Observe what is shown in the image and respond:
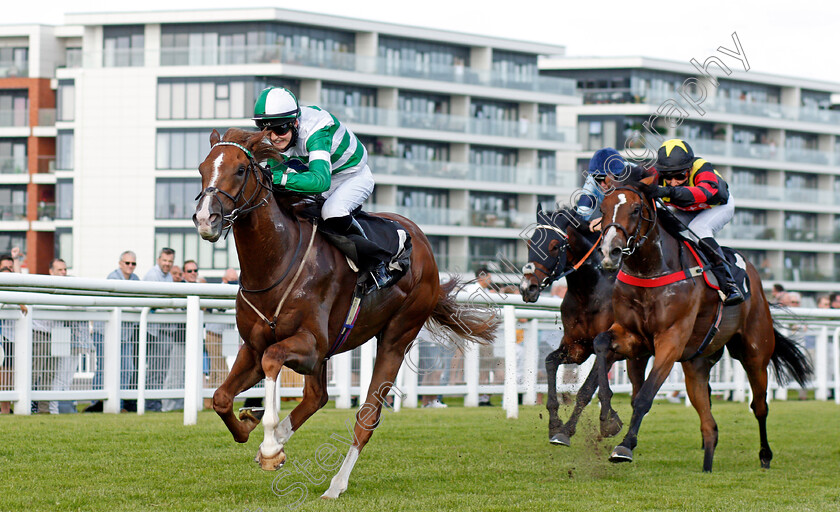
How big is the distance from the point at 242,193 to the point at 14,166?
140ft

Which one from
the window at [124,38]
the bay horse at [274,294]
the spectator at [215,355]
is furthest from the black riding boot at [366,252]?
the window at [124,38]

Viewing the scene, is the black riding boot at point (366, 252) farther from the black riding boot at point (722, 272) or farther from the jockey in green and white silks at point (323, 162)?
the black riding boot at point (722, 272)

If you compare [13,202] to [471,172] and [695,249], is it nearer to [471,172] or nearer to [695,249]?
[471,172]

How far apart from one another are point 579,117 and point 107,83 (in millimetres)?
24085

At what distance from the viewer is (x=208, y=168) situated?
16.4 ft

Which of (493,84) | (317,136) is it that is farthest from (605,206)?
(493,84)

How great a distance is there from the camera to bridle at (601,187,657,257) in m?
6.39

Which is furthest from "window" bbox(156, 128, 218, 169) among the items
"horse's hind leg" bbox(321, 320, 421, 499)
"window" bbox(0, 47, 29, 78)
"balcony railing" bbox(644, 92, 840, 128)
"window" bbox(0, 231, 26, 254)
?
"horse's hind leg" bbox(321, 320, 421, 499)

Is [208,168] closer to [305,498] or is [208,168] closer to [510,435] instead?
[305,498]

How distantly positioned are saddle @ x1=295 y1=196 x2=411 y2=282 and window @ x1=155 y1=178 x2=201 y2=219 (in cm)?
3612

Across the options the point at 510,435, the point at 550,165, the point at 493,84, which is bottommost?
the point at 510,435

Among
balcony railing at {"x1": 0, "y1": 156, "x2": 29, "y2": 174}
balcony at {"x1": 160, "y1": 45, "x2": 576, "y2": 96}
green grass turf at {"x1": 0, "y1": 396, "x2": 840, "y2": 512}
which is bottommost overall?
green grass turf at {"x1": 0, "y1": 396, "x2": 840, "y2": 512}

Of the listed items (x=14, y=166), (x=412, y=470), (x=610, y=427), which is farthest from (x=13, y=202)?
(x=610, y=427)

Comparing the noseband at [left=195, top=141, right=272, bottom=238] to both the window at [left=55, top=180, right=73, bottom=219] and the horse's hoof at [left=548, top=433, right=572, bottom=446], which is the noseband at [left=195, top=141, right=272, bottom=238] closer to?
the horse's hoof at [left=548, top=433, right=572, bottom=446]
